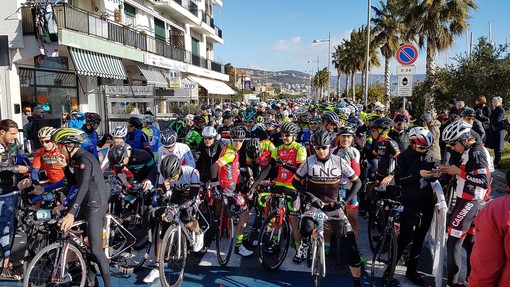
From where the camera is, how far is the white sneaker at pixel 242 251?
18.7 feet

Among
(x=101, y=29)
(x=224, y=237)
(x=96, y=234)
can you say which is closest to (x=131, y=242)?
(x=96, y=234)

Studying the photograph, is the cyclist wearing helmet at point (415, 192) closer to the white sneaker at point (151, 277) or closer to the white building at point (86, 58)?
the white sneaker at point (151, 277)

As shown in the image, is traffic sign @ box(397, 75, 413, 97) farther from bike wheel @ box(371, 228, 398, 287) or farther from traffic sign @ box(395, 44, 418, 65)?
bike wheel @ box(371, 228, 398, 287)

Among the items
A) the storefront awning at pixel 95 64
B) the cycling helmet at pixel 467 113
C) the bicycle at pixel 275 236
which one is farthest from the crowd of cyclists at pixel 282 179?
the storefront awning at pixel 95 64

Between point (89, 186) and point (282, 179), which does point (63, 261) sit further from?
point (282, 179)

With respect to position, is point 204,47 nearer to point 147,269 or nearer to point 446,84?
point 446,84

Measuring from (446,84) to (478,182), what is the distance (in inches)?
641

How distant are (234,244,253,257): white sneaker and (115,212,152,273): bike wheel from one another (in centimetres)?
132

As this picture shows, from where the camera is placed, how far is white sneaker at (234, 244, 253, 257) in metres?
5.71

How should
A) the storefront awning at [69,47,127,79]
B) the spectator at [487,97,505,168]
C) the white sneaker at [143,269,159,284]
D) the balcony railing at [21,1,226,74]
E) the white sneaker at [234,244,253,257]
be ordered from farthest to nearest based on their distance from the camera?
1. the storefront awning at [69,47,127,79]
2. the balcony railing at [21,1,226,74]
3. the spectator at [487,97,505,168]
4. the white sneaker at [234,244,253,257]
5. the white sneaker at [143,269,159,284]

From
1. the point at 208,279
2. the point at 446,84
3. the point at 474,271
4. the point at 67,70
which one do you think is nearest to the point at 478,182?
the point at 474,271

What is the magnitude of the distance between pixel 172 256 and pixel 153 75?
20781 millimetres

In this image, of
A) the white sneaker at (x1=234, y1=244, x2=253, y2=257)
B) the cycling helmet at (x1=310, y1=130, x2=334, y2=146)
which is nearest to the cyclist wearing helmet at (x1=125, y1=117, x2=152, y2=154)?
the white sneaker at (x1=234, y1=244, x2=253, y2=257)

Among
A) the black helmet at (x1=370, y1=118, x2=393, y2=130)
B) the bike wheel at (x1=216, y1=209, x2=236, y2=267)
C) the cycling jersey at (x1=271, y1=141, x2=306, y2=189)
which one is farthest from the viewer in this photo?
the black helmet at (x1=370, y1=118, x2=393, y2=130)
